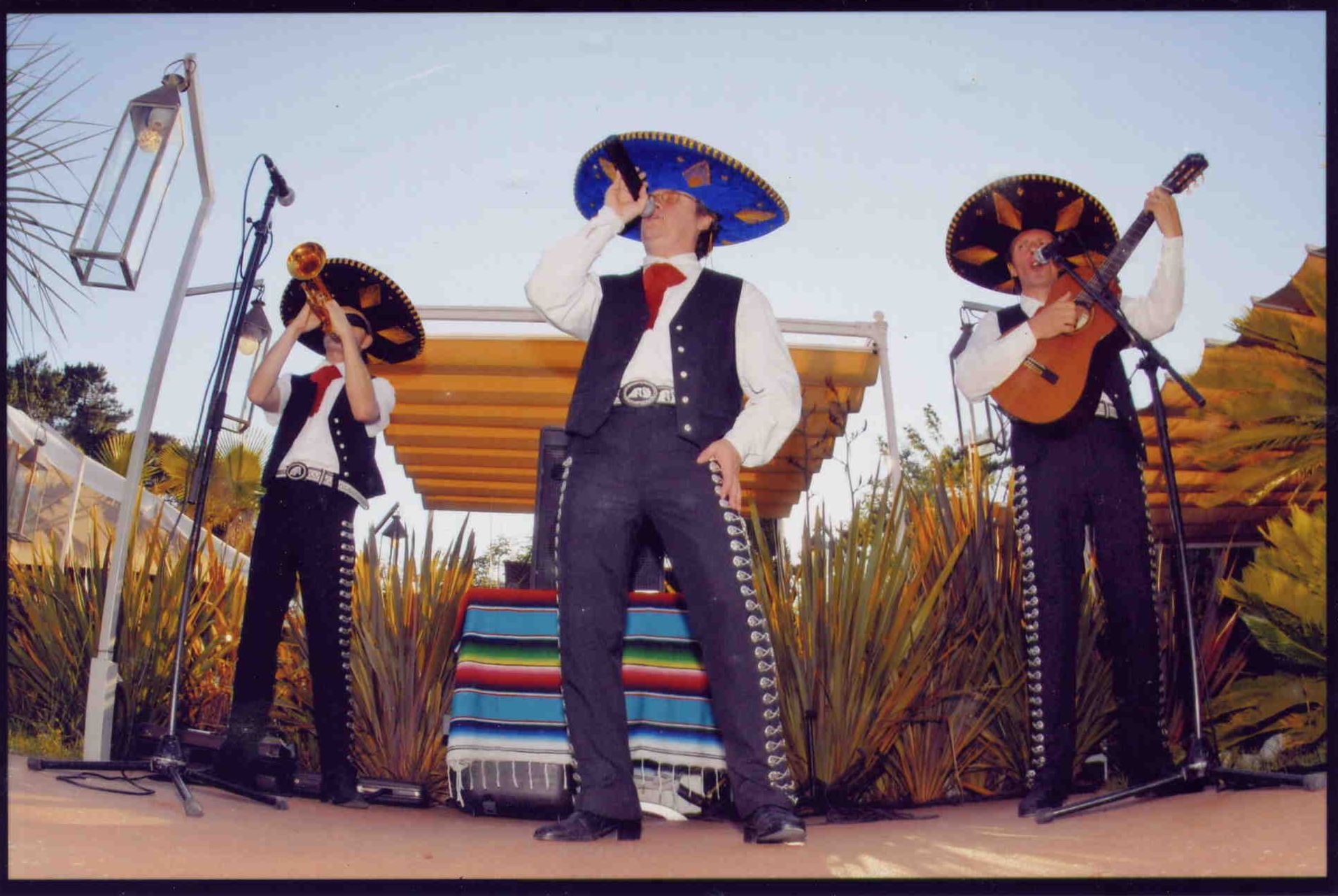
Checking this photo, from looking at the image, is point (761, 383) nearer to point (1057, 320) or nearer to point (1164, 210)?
point (1057, 320)

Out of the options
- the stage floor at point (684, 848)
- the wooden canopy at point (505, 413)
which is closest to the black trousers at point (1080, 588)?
the stage floor at point (684, 848)

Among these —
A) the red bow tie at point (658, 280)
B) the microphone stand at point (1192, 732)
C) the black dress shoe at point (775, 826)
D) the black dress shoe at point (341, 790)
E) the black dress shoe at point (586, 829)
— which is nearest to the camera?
the black dress shoe at point (775, 826)

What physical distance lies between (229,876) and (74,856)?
406mm

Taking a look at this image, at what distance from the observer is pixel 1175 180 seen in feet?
10.8

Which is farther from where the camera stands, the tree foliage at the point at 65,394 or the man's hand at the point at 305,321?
the man's hand at the point at 305,321

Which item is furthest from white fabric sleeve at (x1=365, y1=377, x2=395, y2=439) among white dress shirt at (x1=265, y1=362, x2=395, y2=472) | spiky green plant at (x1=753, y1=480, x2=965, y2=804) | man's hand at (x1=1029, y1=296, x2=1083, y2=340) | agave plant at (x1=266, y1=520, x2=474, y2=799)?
man's hand at (x1=1029, y1=296, x2=1083, y2=340)

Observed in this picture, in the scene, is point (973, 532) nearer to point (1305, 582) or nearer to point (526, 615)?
point (1305, 582)

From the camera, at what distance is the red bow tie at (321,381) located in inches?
153

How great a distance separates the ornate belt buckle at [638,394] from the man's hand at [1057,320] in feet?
3.97

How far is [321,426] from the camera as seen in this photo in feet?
12.6

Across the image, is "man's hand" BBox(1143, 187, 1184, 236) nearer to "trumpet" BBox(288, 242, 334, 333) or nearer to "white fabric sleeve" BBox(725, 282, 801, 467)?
"white fabric sleeve" BBox(725, 282, 801, 467)

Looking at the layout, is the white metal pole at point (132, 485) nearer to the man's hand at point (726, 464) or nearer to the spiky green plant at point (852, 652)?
the man's hand at point (726, 464)

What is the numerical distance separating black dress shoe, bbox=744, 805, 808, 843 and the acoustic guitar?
1453 mm

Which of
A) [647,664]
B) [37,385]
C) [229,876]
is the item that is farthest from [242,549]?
[229,876]
